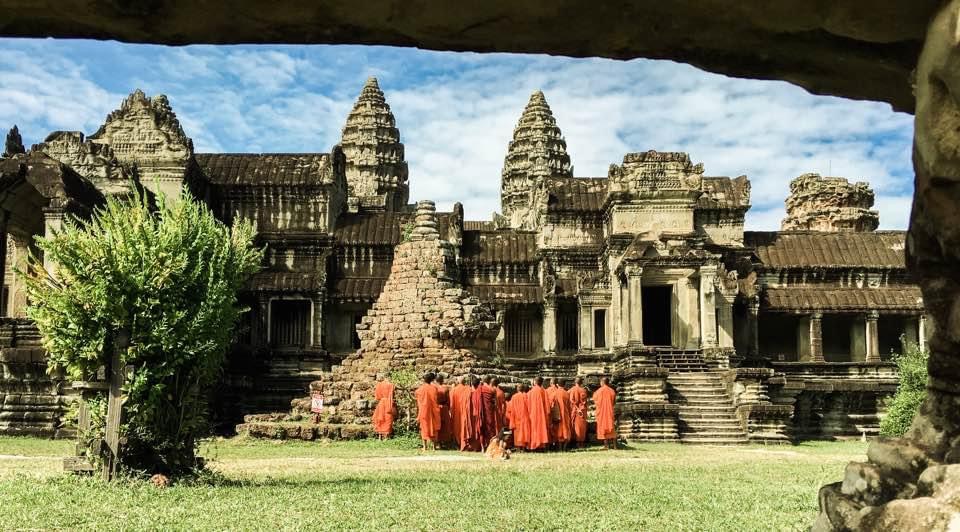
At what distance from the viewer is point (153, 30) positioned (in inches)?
147

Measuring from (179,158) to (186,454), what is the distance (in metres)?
22.2

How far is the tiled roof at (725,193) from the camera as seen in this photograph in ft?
110

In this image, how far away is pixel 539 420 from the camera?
19.3 meters

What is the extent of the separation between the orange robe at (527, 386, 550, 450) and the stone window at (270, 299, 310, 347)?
14068mm

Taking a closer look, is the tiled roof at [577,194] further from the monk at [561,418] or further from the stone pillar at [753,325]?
the monk at [561,418]

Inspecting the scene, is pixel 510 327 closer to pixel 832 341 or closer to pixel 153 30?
pixel 832 341

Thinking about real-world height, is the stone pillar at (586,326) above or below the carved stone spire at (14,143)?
below

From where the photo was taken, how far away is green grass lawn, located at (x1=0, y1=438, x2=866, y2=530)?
27.3 ft

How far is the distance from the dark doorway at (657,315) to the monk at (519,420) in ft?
47.1

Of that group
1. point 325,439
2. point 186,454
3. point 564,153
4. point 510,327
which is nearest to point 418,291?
point 325,439

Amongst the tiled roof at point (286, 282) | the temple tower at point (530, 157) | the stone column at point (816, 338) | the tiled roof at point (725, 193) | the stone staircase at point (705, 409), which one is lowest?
the stone staircase at point (705, 409)

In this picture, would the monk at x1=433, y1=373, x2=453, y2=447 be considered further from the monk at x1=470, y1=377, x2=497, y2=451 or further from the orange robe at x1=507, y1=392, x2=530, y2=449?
the orange robe at x1=507, y1=392, x2=530, y2=449

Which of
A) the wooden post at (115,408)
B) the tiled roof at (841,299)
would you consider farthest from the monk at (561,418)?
the tiled roof at (841,299)

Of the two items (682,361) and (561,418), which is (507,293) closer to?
(682,361)
